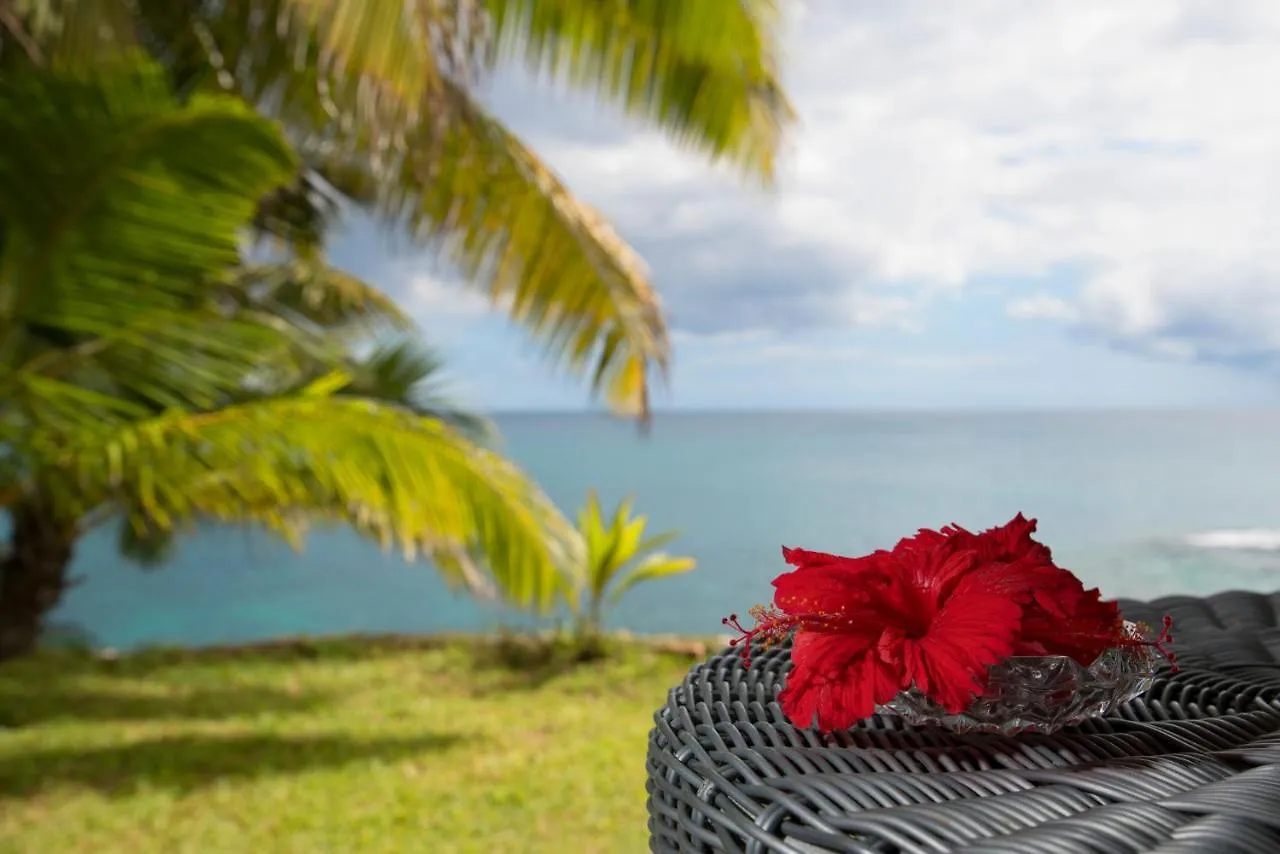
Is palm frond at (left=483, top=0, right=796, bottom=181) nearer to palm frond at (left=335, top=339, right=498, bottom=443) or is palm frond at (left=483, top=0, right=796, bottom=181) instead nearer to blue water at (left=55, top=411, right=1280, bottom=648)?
palm frond at (left=335, top=339, right=498, bottom=443)

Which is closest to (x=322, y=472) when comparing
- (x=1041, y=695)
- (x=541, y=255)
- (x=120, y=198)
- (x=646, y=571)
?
(x=120, y=198)

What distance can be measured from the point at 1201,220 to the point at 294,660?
29232mm

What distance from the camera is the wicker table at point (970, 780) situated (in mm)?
509

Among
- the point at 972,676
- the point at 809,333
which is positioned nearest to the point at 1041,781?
the point at 972,676

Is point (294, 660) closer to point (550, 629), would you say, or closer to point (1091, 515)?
point (550, 629)

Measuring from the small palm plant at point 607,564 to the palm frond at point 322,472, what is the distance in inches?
42.8

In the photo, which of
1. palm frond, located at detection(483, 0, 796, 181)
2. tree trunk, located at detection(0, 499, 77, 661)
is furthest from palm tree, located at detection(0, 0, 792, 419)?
tree trunk, located at detection(0, 499, 77, 661)

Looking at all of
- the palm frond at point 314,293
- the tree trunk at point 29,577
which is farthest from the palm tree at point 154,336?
the palm frond at point 314,293

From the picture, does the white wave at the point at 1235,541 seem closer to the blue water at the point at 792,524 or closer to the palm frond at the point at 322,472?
the blue water at the point at 792,524

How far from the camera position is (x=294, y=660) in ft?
14.5

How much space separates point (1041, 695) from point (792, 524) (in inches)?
562

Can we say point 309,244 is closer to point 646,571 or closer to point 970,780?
point 646,571

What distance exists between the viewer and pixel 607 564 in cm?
432

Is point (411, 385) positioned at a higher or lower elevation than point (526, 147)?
lower
